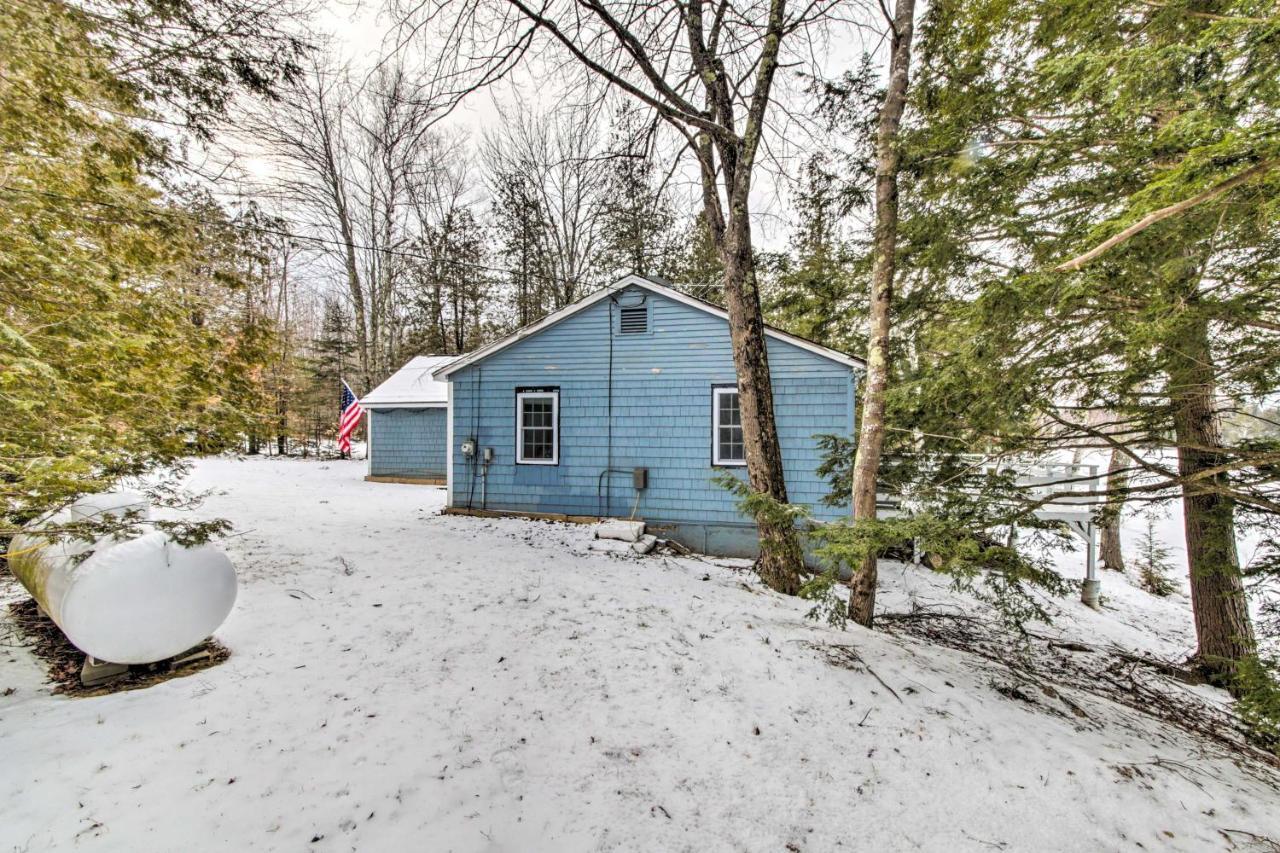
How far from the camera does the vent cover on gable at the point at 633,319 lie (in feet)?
29.0

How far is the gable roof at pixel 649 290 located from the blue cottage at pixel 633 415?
2 cm

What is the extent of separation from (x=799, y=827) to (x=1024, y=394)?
345 centimetres

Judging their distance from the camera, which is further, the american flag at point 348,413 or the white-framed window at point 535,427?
the american flag at point 348,413

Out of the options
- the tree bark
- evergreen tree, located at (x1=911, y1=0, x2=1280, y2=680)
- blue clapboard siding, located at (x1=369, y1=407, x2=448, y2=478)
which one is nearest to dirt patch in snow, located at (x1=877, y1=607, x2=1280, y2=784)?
the tree bark

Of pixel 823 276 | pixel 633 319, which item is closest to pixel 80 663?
pixel 633 319

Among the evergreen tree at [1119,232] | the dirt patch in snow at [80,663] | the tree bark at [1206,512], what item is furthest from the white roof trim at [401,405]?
the tree bark at [1206,512]

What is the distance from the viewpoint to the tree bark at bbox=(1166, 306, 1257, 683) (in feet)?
11.5

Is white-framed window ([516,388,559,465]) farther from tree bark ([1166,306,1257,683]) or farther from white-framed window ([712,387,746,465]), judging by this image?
tree bark ([1166,306,1257,683])

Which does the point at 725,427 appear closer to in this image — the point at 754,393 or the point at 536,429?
the point at 754,393

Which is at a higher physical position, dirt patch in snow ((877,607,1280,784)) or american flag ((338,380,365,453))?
american flag ((338,380,365,453))

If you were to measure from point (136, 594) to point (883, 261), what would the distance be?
19.2 ft

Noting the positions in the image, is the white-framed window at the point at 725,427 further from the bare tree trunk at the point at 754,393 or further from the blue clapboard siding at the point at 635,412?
the bare tree trunk at the point at 754,393

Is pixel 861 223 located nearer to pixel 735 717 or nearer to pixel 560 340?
pixel 560 340

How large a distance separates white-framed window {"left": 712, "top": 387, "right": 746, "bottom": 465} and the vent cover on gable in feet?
5.68
